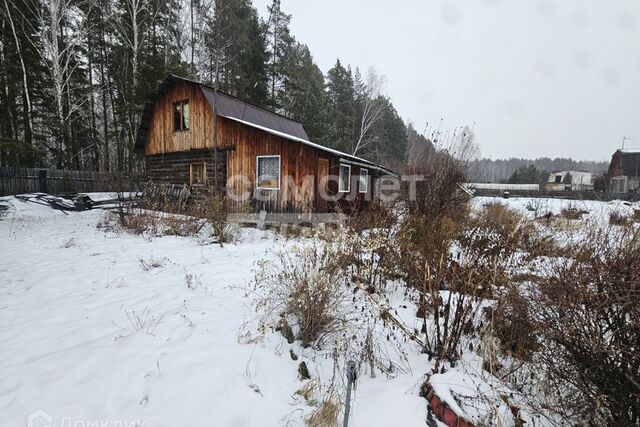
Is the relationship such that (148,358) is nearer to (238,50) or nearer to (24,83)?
(238,50)

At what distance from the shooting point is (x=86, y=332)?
304 cm

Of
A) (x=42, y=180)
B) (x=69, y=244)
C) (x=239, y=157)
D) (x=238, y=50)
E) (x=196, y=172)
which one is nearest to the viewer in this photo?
(x=69, y=244)

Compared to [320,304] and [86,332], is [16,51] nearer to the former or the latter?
[86,332]

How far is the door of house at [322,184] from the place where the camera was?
33.6 feet

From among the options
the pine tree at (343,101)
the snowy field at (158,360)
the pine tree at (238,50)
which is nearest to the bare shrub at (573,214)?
the snowy field at (158,360)

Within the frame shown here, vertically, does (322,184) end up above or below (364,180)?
below

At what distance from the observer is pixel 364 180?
14766mm

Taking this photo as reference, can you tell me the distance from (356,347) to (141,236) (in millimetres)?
7333

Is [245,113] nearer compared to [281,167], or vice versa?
[281,167]

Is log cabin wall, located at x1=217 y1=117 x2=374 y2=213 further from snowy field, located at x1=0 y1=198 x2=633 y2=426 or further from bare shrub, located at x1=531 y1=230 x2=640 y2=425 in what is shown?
bare shrub, located at x1=531 y1=230 x2=640 y2=425

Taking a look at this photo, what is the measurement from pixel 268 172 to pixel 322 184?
2328mm

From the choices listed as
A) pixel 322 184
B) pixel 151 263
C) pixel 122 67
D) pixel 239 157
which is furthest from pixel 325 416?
pixel 122 67

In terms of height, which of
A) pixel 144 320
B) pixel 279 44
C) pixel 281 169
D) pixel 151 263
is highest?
pixel 279 44

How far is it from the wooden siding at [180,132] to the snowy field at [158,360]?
872 cm
